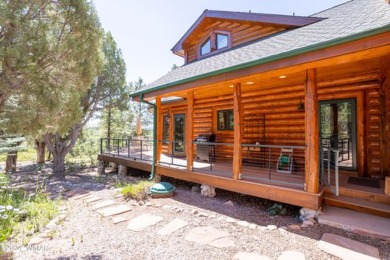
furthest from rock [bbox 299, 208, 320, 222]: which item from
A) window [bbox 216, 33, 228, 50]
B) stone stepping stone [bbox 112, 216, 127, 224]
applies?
window [bbox 216, 33, 228, 50]

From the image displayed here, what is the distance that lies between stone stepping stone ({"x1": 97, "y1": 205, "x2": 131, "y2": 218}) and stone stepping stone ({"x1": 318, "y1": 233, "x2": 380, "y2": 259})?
3.94m

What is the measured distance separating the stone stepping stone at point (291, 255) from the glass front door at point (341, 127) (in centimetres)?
359

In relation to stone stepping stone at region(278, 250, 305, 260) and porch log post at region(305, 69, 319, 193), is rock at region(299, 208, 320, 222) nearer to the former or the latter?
porch log post at region(305, 69, 319, 193)

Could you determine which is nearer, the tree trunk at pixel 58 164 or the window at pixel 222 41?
the window at pixel 222 41

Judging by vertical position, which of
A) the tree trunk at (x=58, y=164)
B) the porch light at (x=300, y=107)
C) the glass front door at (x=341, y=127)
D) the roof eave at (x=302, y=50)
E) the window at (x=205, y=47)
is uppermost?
the window at (x=205, y=47)

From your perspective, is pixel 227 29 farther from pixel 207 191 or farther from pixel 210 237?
pixel 210 237

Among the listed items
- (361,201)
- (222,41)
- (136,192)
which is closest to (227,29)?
(222,41)

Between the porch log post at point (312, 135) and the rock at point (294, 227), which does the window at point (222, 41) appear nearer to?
the porch log post at point (312, 135)

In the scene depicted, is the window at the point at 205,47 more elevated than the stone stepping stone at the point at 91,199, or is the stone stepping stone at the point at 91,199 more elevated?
the window at the point at 205,47

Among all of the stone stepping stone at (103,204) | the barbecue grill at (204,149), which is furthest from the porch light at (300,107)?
the stone stepping stone at (103,204)

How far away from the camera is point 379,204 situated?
12.8ft

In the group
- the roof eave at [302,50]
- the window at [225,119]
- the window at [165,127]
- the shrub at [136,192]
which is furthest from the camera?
the window at [165,127]

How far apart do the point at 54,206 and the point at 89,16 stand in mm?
6503

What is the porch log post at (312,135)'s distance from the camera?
3.89 m
